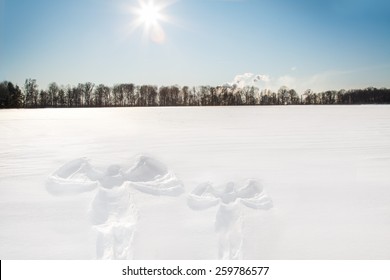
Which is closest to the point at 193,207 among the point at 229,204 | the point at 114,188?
the point at 229,204

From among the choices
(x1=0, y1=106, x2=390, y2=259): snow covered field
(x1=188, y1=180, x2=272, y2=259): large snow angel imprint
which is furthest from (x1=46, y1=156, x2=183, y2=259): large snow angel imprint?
(x1=188, y1=180, x2=272, y2=259): large snow angel imprint

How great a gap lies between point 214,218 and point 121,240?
91cm

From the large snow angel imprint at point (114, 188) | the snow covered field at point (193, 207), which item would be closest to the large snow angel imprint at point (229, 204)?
the snow covered field at point (193, 207)

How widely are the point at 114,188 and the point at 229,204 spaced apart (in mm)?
1316

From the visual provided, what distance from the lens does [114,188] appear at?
3.68 m

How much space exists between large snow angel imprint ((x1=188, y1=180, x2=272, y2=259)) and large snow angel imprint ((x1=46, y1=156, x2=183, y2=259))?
0.31 m

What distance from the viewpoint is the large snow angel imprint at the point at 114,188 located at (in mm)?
2930

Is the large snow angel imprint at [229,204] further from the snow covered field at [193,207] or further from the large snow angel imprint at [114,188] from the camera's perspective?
the large snow angel imprint at [114,188]

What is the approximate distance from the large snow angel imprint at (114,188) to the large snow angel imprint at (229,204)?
0.31m

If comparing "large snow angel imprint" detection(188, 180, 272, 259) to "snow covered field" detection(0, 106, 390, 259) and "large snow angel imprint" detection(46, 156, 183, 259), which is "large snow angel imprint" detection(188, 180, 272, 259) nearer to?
"snow covered field" detection(0, 106, 390, 259)

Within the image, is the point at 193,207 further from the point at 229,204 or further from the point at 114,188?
the point at 114,188

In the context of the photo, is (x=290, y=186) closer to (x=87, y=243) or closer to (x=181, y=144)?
(x=87, y=243)
